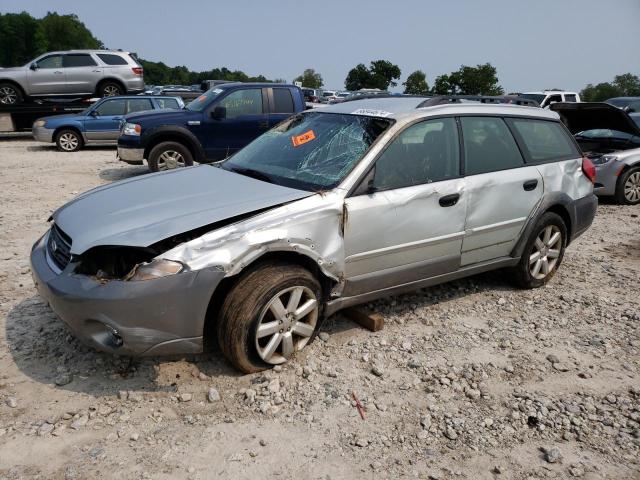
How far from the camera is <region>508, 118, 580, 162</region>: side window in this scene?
14.6 feet

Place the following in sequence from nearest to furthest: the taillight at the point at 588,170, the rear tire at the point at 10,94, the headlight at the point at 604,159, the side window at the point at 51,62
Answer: the taillight at the point at 588,170 → the headlight at the point at 604,159 → the rear tire at the point at 10,94 → the side window at the point at 51,62

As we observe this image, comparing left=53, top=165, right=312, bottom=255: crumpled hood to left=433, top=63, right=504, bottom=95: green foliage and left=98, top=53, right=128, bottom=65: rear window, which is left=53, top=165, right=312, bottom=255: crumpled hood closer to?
left=98, top=53, right=128, bottom=65: rear window

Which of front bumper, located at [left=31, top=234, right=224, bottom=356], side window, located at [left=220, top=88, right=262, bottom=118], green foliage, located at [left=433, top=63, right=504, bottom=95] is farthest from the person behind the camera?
green foliage, located at [left=433, top=63, right=504, bottom=95]

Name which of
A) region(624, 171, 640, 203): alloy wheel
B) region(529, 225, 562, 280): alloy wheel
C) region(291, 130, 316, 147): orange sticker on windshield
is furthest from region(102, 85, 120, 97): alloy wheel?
region(529, 225, 562, 280): alloy wheel

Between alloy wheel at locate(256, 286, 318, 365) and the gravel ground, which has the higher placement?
alloy wheel at locate(256, 286, 318, 365)

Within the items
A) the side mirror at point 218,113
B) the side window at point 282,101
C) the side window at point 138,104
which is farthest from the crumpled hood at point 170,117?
the side window at point 138,104

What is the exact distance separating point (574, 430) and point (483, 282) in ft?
7.08

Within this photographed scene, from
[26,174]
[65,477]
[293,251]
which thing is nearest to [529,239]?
[293,251]

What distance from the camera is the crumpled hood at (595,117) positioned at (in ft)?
23.8

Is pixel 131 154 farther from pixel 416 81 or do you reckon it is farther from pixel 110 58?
pixel 416 81

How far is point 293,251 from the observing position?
122 inches

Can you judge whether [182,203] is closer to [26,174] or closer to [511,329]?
[511,329]

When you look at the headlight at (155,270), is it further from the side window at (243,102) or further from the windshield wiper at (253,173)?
the side window at (243,102)

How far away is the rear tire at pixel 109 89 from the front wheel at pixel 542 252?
14.2m
